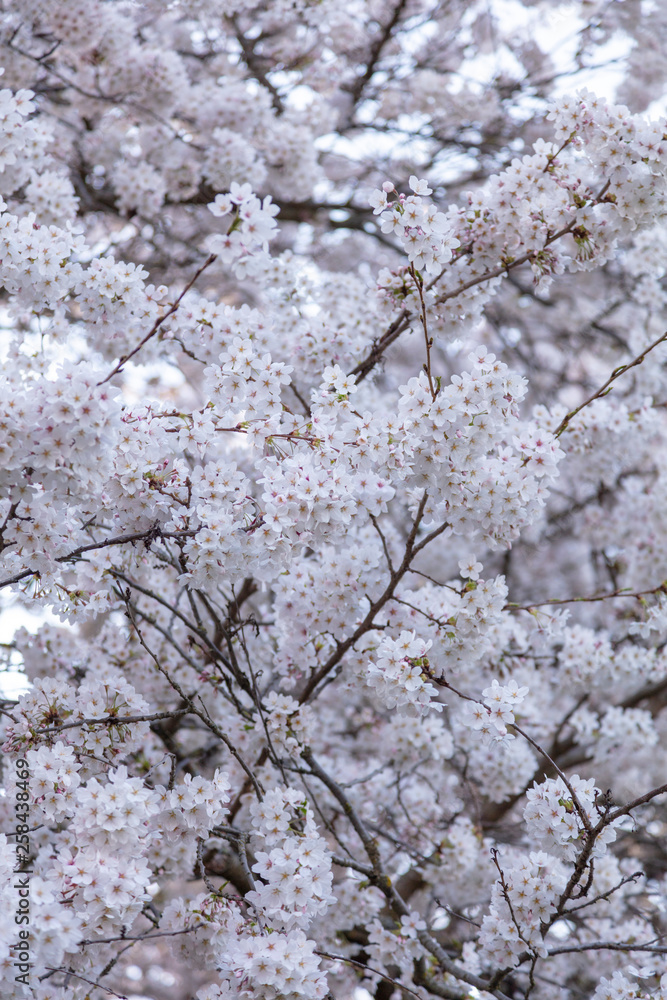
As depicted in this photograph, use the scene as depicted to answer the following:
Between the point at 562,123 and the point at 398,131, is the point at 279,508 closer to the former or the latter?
the point at 562,123

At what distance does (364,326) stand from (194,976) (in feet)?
26.2

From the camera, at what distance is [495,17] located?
6.95m

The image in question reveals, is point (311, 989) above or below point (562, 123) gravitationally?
below

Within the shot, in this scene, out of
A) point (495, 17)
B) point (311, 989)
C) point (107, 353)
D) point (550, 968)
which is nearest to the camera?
point (311, 989)

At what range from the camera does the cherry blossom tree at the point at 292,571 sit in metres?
2.41

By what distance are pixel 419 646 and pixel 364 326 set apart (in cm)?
163

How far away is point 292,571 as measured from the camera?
3.29 metres

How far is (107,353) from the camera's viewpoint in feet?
12.0

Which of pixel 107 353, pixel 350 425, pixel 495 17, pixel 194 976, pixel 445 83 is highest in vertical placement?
pixel 495 17

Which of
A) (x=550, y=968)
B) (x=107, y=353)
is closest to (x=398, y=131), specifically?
(x=107, y=353)

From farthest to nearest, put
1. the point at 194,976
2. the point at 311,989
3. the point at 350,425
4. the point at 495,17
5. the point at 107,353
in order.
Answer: the point at 194,976
the point at 495,17
the point at 107,353
the point at 350,425
the point at 311,989

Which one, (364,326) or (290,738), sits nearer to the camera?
(290,738)

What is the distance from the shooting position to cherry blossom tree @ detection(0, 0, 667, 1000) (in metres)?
2.41

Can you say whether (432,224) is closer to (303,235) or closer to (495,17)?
(303,235)
